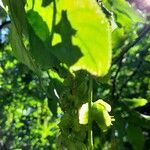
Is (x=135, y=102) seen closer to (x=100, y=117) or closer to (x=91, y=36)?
(x=100, y=117)

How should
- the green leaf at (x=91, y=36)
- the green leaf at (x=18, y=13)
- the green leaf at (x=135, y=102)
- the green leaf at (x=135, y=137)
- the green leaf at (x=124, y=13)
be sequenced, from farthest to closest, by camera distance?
the green leaf at (x=135, y=102) < the green leaf at (x=135, y=137) < the green leaf at (x=124, y=13) < the green leaf at (x=18, y=13) < the green leaf at (x=91, y=36)

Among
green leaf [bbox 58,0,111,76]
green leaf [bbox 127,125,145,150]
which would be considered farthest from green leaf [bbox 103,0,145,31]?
green leaf [bbox 127,125,145,150]

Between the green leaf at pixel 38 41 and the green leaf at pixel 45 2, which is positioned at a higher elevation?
the green leaf at pixel 45 2

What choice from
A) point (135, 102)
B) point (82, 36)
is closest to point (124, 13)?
point (82, 36)

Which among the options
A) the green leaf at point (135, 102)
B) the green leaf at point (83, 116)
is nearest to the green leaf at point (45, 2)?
the green leaf at point (83, 116)

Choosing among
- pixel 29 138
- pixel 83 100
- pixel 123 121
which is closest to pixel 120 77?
pixel 29 138

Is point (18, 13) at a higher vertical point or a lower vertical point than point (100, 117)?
higher

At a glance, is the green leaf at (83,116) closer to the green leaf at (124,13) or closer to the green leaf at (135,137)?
the green leaf at (124,13)

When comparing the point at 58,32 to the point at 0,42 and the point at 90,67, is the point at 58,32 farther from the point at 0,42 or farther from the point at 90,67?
the point at 0,42

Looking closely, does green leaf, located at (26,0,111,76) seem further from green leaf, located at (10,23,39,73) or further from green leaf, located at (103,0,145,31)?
green leaf, located at (103,0,145,31)
